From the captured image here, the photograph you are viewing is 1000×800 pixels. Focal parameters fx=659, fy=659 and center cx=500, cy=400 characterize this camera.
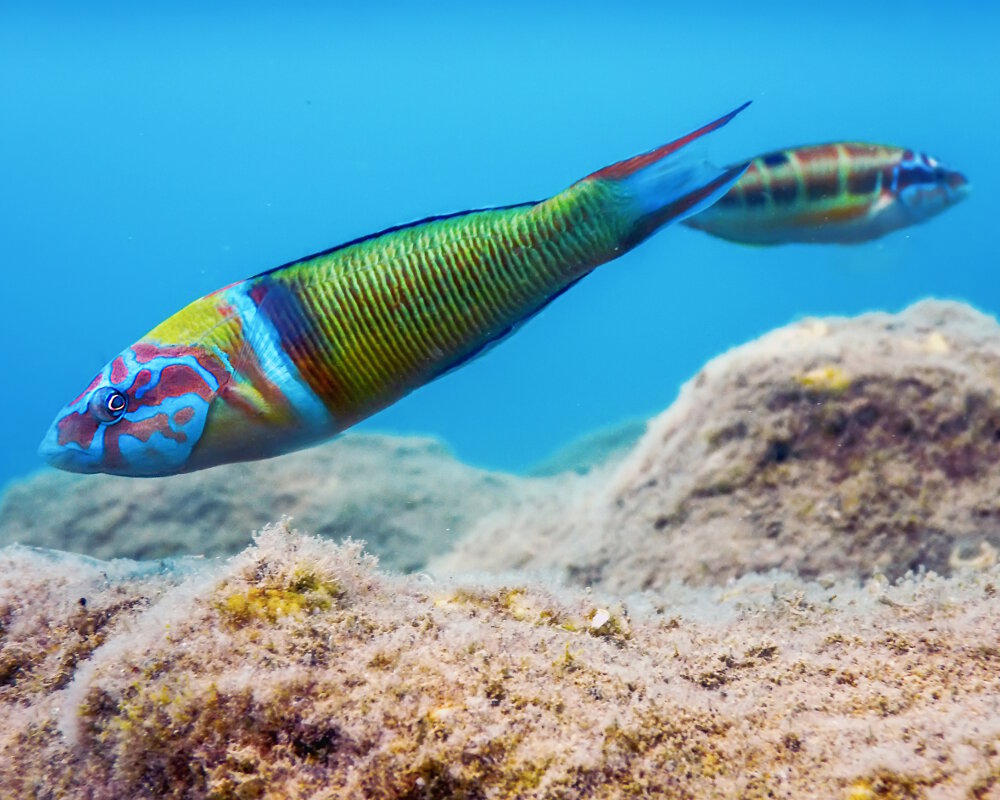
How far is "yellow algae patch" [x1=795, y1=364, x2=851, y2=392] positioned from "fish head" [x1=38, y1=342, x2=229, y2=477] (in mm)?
3690

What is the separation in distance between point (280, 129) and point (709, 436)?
66.0 meters

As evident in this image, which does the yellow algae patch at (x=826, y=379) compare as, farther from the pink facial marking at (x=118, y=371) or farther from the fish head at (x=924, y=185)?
the pink facial marking at (x=118, y=371)

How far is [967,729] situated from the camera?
58.2 inches

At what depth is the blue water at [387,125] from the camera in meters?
28.8

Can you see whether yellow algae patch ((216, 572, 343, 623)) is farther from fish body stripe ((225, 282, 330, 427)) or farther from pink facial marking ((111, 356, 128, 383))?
pink facial marking ((111, 356, 128, 383))

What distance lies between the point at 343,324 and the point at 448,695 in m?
1.35

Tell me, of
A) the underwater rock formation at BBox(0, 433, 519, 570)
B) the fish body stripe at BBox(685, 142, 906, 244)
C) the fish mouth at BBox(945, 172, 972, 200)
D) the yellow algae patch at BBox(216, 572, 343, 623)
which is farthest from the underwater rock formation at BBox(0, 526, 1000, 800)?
the underwater rock formation at BBox(0, 433, 519, 570)

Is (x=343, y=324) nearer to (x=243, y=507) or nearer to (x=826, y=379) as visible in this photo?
(x=826, y=379)

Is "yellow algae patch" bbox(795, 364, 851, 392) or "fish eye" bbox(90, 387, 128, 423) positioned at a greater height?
"yellow algae patch" bbox(795, 364, 851, 392)

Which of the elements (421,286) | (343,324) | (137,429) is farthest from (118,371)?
(421,286)

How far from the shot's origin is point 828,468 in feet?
14.1

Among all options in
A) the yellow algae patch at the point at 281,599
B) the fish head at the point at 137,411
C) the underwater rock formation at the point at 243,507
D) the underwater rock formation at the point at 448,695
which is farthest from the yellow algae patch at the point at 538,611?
the underwater rock formation at the point at 243,507

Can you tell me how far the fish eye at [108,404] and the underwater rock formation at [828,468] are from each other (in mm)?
2534

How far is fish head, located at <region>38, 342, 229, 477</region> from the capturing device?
89.4 inches
